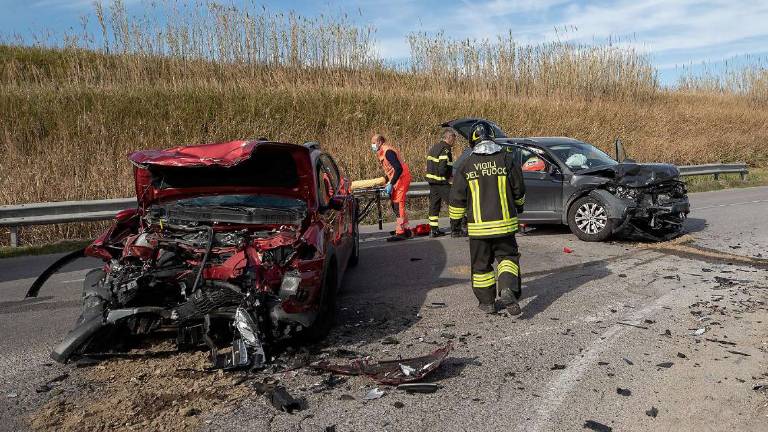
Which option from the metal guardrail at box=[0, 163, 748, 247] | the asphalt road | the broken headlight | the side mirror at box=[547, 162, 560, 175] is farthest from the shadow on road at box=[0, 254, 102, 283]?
the broken headlight

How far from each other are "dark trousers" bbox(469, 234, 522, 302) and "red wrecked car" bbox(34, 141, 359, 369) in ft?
4.29

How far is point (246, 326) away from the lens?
4.52 metres

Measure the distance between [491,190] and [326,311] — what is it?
186 cm

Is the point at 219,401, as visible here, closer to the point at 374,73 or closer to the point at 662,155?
the point at 374,73

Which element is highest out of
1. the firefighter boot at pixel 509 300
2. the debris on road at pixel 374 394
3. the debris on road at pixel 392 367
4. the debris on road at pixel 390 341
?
the firefighter boot at pixel 509 300

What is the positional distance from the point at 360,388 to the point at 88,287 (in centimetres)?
227

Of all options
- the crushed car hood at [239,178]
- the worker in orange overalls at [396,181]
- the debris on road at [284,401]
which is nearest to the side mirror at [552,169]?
the worker in orange overalls at [396,181]

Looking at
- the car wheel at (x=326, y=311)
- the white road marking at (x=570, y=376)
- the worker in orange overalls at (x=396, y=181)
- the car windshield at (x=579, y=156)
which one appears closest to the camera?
the white road marking at (x=570, y=376)

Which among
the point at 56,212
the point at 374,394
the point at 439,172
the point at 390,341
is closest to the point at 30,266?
the point at 56,212

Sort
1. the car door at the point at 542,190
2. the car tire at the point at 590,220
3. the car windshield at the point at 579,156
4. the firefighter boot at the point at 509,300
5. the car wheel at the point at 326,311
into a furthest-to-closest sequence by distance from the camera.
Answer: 1. the car windshield at the point at 579,156
2. the car door at the point at 542,190
3. the car tire at the point at 590,220
4. the firefighter boot at the point at 509,300
5. the car wheel at the point at 326,311

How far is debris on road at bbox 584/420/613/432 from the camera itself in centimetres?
359

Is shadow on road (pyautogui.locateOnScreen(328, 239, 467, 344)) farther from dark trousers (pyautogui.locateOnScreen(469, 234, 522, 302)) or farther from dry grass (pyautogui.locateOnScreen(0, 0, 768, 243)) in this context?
dry grass (pyautogui.locateOnScreen(0, 0, 768, 243))

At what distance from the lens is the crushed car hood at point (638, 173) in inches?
372

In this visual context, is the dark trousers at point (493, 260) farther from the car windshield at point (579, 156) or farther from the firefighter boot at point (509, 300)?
the car windshield at point (579, 156)
